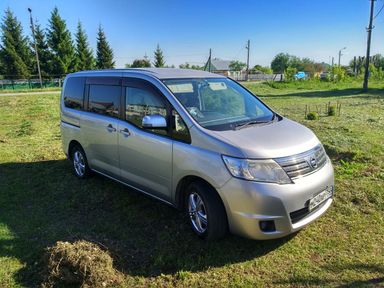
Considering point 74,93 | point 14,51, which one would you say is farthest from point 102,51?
point 74,93

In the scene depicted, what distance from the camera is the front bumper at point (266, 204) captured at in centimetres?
330

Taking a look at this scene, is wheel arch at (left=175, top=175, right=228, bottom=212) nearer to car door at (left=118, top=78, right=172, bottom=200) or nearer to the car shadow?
car door at (left=118, top=78, right=172, bottom=200)

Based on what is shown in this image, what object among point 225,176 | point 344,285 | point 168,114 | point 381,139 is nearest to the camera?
point 344,285

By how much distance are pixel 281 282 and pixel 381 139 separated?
6227 mm

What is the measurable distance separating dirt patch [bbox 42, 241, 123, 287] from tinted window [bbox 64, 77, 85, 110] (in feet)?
9.95

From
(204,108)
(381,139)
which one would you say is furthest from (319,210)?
(381,139)

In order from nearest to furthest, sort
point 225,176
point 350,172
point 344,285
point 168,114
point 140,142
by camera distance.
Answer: point 344,285 → point 225,176 → point 168,114 → point 140,142 → point 350,172

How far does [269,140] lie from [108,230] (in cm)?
219

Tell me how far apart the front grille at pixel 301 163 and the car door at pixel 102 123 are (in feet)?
8.02

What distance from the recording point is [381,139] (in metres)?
8.15

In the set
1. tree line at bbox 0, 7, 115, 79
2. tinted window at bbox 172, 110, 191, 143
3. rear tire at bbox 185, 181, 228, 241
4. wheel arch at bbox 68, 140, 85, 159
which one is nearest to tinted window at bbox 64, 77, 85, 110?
wheel arch at bbox 68, 140, 85, 159

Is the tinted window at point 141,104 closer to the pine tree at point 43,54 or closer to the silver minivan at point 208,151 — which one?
the silver minivan at point 208,151

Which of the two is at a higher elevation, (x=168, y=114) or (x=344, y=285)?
(x=168, y=114)

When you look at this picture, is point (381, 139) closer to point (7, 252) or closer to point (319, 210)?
point (319, 210)
